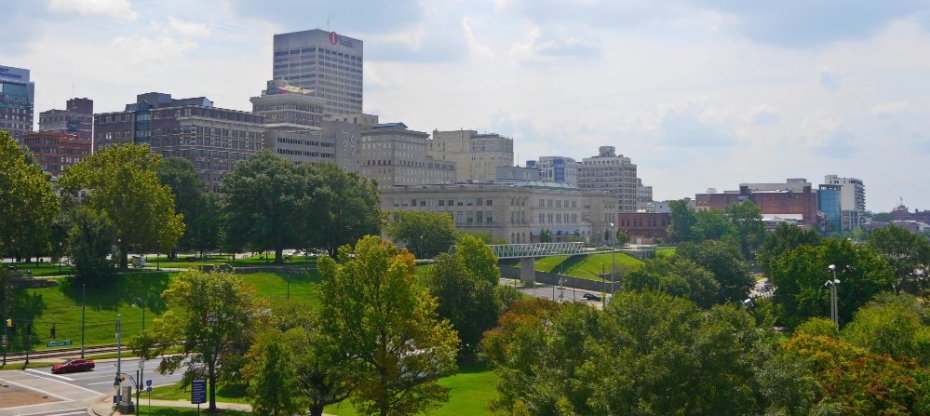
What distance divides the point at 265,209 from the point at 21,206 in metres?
41.4

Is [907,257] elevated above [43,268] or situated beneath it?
elevated above

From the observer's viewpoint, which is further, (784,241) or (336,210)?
(784,241)

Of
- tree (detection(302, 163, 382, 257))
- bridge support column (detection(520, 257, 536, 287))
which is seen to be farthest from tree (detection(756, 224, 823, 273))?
tree (detection(302, 163, 382, 257))

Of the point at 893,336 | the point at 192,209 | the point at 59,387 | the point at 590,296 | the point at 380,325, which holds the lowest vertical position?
the point at 59,387

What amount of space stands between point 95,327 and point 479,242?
4598cm

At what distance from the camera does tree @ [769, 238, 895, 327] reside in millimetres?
109375

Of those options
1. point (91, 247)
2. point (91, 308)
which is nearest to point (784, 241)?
point (91, 247)

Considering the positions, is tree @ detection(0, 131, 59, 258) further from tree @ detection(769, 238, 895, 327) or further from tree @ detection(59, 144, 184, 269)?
tree @ detection(769, 238, 895, 327)

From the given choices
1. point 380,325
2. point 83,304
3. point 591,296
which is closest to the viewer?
point 380,325

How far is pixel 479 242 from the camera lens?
124 meters

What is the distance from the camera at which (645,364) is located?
4666cm

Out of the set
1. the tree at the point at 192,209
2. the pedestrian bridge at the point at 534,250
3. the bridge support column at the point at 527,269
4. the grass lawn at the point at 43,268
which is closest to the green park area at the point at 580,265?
the pedestrian bridge at the point at 534,250

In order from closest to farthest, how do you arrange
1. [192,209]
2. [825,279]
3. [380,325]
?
[380,325], [825,279], [192,209]

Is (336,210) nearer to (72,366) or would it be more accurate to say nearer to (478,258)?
(478,258)
